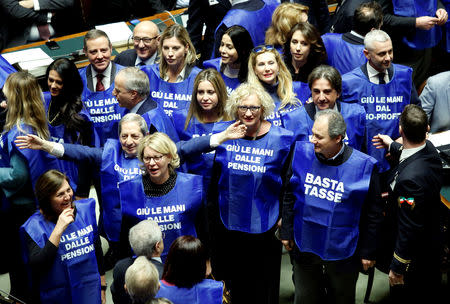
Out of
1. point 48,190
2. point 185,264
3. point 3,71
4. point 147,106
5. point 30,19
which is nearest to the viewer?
point 185,264

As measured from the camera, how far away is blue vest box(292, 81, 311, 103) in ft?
17.5

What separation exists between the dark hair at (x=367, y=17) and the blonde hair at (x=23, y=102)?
2804 mm

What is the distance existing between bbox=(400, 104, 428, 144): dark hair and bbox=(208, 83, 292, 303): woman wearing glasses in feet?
2.62

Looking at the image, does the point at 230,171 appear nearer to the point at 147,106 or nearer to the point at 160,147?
the point at 160,147

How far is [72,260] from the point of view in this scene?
4.15m

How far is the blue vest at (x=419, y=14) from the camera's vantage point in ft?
20.6

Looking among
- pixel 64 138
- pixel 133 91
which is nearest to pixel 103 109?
pixel 64 138

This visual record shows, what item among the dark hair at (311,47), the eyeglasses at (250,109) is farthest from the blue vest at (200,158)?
the dark hair at (311,47)

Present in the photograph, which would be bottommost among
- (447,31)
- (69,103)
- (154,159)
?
(154,159)

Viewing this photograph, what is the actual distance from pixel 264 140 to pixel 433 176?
1159mm

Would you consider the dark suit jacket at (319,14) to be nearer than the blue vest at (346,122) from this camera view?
No

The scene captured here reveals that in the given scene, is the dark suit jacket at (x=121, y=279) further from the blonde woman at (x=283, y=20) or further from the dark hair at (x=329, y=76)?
the blonde woman at (x=283, y=20)

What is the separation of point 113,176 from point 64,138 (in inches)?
29.8

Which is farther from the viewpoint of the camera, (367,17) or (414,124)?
(367,17)
